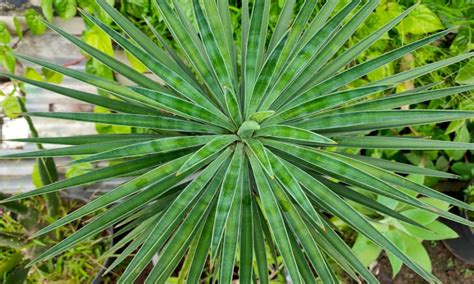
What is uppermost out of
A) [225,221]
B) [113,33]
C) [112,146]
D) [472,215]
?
[113,33]

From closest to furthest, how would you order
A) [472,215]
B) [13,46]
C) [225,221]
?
[225,221] < [13,46] < [472,215]

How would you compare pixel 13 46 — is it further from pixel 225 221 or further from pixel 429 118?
pixel 429 118

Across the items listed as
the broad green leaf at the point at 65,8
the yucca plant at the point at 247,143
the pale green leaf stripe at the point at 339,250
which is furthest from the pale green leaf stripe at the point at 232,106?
the broad green leaf at the point at 65,8

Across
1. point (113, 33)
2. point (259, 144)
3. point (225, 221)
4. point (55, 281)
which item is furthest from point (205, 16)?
point (55, 281)

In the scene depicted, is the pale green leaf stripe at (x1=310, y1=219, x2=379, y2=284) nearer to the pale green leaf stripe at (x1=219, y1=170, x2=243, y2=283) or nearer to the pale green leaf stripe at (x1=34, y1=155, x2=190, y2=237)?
the pale green leaf stripe at (x1=219, y1=170, x2=243, y2=283)

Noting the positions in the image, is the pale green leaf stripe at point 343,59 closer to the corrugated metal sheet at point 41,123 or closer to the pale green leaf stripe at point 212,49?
the pale green leaf stripe at point 212,49

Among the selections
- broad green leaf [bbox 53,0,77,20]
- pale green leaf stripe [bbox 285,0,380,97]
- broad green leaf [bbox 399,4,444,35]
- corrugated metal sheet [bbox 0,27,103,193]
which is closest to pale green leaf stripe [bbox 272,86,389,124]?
pale green leaf stripe [bbox 285,0,380,97]
